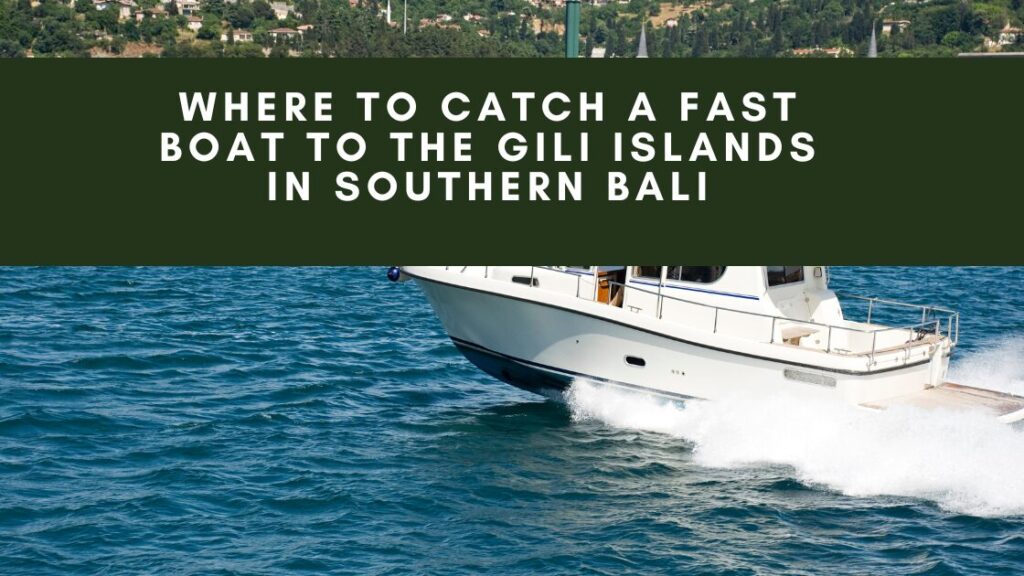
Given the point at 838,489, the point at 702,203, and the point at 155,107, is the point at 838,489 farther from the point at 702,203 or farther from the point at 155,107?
the point at 155,107

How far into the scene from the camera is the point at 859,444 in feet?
68.6

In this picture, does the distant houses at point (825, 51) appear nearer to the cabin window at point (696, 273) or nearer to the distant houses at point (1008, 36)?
the distant houses at point (1008, 36)

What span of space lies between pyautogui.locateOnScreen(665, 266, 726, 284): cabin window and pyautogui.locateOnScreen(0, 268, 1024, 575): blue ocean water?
7.09 feet

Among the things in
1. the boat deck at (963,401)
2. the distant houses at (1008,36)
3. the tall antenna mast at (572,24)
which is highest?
the distant houses at (1008,36)

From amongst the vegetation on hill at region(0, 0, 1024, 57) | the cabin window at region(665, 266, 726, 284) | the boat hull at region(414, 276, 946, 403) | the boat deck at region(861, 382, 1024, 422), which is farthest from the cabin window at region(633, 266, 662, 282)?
the vegetation on hill at region(0, 0, 1024, 57)

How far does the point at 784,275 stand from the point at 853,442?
3.60m

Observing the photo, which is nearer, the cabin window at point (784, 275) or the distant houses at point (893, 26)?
the cabin window at point (784, 275)

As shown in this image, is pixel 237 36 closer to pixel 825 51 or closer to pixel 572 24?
pixel 825 51

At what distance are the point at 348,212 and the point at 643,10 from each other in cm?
15000

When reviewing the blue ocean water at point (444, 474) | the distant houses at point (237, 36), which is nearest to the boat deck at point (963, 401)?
the blue ocean water at point (444, 474)

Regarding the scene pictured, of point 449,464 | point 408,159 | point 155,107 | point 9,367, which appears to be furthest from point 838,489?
point 9,367

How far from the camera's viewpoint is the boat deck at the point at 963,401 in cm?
2147

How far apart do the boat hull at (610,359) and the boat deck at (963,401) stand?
9.0 inches

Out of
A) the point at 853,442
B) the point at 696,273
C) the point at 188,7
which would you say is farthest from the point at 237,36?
the point at 853,442
